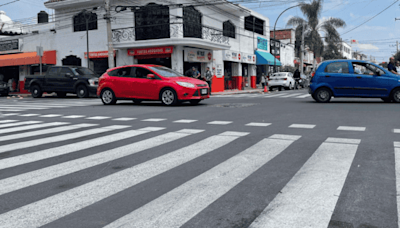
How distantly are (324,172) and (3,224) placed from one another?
10.1 ft

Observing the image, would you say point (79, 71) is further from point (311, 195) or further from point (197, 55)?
point (311, 195)

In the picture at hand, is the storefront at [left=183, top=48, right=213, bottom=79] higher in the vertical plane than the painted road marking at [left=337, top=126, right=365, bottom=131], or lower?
higher

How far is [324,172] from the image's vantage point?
3.98m

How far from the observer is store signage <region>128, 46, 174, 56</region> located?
25.7 meters

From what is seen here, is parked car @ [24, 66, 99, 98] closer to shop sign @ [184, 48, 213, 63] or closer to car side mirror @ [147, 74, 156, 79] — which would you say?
car side mirror @ [147, 74, 156, 79]

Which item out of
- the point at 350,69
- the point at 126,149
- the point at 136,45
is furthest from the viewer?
the point at 136,45

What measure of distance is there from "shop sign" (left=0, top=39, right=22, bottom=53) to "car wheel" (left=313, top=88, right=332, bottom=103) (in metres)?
28.3

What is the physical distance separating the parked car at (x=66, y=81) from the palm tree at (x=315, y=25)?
3012cm

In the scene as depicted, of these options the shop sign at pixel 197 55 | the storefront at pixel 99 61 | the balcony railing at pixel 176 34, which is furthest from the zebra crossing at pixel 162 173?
the storefront at pixel 99 61

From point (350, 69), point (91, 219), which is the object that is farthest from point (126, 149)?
point (350, 69)

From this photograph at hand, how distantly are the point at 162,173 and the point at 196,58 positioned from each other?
24.0 meters

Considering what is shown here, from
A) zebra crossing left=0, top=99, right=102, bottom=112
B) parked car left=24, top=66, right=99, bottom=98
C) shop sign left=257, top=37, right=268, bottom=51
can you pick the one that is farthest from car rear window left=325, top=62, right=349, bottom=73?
shop sign left=257, top=37, right=268, bottom=51

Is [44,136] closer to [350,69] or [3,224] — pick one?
[3,224]

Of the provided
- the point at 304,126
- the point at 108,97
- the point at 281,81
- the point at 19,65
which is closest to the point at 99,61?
the point at 19,65
